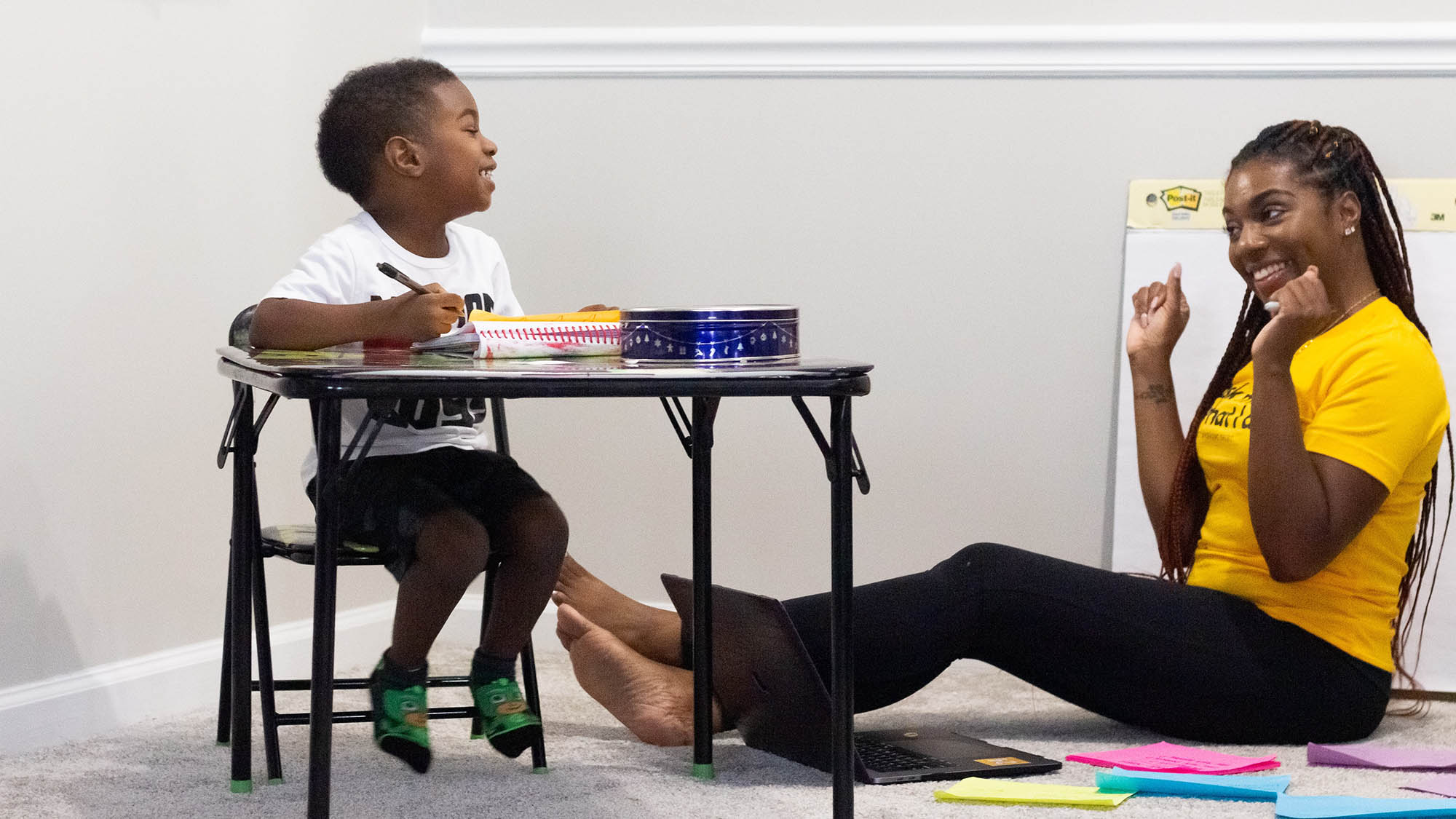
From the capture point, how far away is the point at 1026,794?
A: 1666mm

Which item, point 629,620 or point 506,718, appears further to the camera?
point 629,620

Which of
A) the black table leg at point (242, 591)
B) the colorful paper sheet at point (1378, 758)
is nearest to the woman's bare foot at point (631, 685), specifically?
the black table leg at point (242, 591)

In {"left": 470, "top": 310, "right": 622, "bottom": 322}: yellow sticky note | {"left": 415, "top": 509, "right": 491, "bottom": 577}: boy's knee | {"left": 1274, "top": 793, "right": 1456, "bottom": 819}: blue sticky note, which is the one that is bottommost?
{"left": 1274, "top": 793, "right": 1456, "bottom": 819}: blue sticky note

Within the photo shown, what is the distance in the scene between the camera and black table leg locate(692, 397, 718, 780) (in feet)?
5.93

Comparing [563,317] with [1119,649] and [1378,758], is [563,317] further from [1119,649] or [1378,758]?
[1378,758]

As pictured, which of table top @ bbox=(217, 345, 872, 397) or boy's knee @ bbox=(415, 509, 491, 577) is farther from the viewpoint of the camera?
boy's knee @ bbox=(415, 509, 491, 577)

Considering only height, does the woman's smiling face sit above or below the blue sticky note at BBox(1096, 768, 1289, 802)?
above

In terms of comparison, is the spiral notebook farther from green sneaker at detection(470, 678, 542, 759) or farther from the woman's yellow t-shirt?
the woman's yellow t-shirt

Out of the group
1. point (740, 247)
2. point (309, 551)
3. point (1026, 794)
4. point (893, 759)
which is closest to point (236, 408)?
point (309, 551)

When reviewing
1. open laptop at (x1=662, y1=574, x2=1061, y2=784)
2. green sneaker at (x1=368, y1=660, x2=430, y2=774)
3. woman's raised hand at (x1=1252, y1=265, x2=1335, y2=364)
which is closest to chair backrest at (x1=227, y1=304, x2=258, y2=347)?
green sneaker at (x1=368, y1=660, x2=430, y2=774)

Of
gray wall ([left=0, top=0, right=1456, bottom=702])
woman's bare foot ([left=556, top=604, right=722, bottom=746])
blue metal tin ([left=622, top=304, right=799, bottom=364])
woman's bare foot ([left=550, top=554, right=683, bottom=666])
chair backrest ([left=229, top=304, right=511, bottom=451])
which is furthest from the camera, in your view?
gray wall ([left=0, top=0, right=1456, bottom=702])

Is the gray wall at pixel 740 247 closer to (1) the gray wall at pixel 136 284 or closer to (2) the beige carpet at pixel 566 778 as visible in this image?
(1) the gray wall at pixel 136 284

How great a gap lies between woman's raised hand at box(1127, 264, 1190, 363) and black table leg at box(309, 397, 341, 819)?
4.21 ft

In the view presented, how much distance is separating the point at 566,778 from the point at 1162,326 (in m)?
1.07
